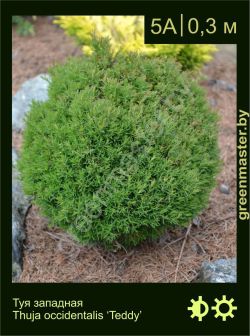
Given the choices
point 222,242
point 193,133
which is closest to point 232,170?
point 222,242

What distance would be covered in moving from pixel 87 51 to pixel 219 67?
2293 millimetres

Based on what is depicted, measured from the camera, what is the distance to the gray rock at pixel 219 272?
13.1 feet

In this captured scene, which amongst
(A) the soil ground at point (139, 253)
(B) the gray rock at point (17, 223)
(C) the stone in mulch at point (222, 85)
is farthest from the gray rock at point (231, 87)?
(B) the gray rock at point (17, 223)

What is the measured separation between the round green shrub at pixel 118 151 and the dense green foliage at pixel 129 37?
1658 mm

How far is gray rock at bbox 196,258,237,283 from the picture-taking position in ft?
13.1

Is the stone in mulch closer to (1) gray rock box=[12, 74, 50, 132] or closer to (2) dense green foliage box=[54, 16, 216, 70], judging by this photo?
(2) dense green foliage box=[54, 16, 216, 70]

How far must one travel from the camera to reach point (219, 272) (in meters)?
4.06

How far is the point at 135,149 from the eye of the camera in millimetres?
3807

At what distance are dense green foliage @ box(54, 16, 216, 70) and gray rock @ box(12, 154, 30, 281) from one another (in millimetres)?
1906

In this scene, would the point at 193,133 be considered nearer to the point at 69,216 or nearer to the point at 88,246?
the point at 69,216

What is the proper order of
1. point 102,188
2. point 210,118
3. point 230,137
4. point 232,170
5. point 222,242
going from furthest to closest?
point 230,137 < point 232,170 < point 222,242 < point 210,118 < point 102,188

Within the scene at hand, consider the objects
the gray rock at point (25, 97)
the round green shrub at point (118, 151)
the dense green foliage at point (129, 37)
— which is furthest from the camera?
the gray rock at point (25, 97)

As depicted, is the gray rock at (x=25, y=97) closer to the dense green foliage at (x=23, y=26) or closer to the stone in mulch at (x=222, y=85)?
the dense green foliage at (x=23, y=26)

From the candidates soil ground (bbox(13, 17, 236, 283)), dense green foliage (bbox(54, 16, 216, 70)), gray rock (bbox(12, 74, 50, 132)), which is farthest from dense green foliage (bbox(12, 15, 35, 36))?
soil ground (bbox(13, 17, 236, 283))
